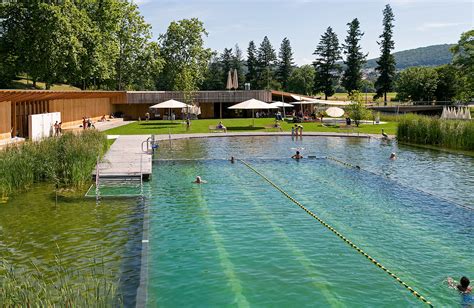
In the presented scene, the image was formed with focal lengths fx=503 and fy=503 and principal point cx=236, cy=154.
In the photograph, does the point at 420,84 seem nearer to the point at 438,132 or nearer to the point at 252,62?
the point at 252,62

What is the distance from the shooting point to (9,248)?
1147 cm

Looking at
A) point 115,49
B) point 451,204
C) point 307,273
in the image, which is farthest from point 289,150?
point 115,49

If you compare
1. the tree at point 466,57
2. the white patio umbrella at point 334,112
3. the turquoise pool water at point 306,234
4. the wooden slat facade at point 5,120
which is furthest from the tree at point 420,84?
the wooden slat facade at point 5,120

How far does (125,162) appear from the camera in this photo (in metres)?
21.4

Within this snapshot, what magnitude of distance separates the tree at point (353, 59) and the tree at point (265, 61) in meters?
21.3

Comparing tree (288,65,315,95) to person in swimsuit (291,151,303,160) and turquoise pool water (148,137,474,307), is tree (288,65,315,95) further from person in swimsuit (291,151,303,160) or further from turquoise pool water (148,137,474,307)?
turquoise pool water (148,137,474,307)

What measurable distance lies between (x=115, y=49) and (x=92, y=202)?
4607 centimetres

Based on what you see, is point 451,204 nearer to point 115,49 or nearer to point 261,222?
point 261,222

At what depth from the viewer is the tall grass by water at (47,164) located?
54.6 feet

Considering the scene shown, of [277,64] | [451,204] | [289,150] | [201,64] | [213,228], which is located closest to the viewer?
[213,228]

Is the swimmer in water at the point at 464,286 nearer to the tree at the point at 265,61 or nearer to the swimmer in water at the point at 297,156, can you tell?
the swimmer in water at the point at 297,156

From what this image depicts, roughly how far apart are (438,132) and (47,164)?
22.9 m

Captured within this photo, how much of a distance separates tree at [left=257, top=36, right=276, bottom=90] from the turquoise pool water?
83.2m

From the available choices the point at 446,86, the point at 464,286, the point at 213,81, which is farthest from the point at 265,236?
the point at 213,81
